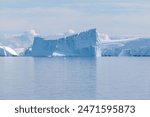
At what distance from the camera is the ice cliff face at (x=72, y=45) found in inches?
2921

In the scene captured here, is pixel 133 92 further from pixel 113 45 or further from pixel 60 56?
pixel 113 45

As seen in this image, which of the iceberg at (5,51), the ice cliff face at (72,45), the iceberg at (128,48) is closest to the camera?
the ice cliff face at (72,45)

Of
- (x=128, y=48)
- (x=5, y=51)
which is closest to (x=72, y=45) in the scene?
(x=5, y=51)

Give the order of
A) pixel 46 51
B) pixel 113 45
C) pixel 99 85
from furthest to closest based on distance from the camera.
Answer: pixel 113 45 → pixel 46 51 → pixel 99 85

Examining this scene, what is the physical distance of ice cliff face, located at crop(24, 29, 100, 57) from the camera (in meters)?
74.2

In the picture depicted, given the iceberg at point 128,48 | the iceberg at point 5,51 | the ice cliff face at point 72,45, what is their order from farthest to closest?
the iceberg at point 128,48, the iceberg at point 5,51, the ice cliff face at point 72,45

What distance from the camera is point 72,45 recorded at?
76.4 metres

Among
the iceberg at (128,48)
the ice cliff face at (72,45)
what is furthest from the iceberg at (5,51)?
the iceberg at (128,48)

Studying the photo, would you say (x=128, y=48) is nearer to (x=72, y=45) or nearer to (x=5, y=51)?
(x=5, y=51)

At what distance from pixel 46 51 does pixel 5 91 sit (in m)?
60.9

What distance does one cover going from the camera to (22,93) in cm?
2025

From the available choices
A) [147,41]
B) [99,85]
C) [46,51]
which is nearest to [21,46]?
[147,41]

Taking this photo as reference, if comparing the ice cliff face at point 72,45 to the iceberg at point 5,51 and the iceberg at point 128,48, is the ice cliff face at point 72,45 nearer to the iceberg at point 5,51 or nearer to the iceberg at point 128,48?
the iceberg at point 5,51

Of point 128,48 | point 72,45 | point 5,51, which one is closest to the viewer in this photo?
point 72,45
